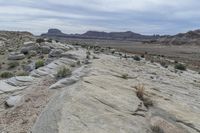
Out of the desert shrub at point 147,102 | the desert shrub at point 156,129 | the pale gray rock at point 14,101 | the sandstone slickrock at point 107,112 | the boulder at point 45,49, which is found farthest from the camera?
the boulder at point 45,49

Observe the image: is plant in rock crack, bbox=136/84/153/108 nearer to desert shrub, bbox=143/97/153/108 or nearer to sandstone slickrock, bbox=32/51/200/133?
desert shrub, bbox=143/97/153/108

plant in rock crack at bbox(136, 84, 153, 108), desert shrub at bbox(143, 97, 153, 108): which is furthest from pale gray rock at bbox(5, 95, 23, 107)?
desert shrub at bbox(143, 97, 153, 108)

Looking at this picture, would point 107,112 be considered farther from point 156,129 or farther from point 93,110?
point 156,129

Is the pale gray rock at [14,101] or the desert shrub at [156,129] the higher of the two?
the desert shrub at [156,129]

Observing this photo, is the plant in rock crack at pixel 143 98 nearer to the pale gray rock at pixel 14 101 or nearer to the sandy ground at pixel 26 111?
the sandy ground at pixel 26 111

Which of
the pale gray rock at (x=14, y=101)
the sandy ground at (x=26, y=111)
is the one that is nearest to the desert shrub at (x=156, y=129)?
the sandy ground at (x=26, y=111)

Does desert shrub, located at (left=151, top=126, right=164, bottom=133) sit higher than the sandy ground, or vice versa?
desert shrub, located at (left=151, top=126, right=164, bottom=133)

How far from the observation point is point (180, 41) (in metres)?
186

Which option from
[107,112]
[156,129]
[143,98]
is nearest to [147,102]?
[143,98]

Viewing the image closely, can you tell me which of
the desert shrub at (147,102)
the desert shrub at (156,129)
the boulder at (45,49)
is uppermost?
the desert shrub at (147,102)

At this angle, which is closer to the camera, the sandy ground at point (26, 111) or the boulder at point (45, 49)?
the sandy ground at point (26, 111)

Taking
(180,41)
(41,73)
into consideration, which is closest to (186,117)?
(41,73)

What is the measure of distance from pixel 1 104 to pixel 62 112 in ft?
19.2

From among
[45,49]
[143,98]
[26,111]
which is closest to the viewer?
[26,111]
